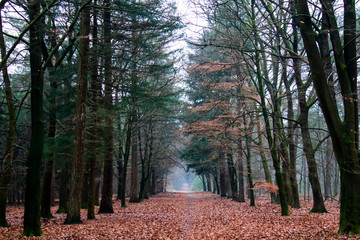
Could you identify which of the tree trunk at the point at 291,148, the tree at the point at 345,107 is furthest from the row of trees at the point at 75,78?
the tree trunk at the point at 291,148

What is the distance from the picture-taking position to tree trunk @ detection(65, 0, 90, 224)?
9969 millimetres

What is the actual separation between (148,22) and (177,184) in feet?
358

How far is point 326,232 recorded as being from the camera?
23.7 ft

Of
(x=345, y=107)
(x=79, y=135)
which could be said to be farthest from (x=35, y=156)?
(x=345, y=107)

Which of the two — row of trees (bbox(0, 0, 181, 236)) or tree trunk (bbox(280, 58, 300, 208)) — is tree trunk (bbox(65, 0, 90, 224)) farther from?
tree trunk (bbox(280, 58, 300, 208))

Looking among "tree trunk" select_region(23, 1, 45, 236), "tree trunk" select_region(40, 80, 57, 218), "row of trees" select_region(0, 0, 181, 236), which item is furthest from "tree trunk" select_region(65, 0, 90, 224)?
"tree trunk" select_region(40, 80, 57, 218)

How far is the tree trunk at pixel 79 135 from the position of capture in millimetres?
9969

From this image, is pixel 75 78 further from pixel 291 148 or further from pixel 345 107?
pixel 291 148

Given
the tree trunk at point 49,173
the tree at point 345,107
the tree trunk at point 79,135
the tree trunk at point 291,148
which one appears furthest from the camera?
the tree trunk at point 291,148

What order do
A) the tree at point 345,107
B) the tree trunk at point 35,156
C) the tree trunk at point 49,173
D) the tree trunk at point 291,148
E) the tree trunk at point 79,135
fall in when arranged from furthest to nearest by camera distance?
the tree trunk at point 291,148, the tree trunk at point 49,173, the tree trunk at point 79,135, the tree trunk at point 35,156, the tree at point 345,107

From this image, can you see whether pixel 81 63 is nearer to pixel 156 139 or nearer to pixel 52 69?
pixel 52 69

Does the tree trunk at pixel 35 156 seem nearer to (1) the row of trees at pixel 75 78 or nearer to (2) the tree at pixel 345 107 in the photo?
(1) the row of trees at pixel 75 78

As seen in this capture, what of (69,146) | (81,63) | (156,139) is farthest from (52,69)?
(156,139)

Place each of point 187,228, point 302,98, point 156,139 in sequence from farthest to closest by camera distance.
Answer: point 156,139 → point 302,98 → point 187,228
